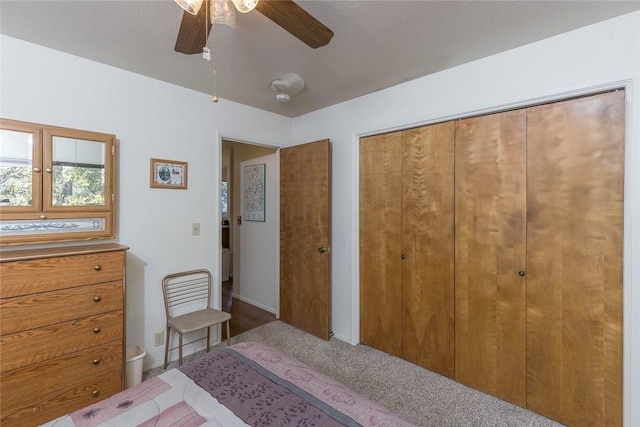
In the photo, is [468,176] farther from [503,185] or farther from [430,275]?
[430,275]

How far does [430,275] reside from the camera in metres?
2.44

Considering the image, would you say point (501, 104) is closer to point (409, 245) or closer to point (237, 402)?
point (409, 245)

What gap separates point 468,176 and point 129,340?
2.96m

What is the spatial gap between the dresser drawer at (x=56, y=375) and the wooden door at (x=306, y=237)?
170 cm

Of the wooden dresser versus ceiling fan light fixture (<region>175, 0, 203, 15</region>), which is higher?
ceiling fan light fixture (<region>175, 0, 203, 15</region>)

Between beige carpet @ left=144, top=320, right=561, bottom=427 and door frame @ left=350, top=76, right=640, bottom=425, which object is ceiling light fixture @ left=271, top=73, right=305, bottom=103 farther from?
beige carpet @ left=144, top=320, right=561, bottom=427

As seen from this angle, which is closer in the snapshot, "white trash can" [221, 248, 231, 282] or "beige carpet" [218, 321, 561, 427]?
"beige carpet" [218, 321, 561, 427]

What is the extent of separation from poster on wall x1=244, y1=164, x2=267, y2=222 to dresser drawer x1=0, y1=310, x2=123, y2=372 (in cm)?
214

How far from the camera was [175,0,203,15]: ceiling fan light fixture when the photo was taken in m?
1.13

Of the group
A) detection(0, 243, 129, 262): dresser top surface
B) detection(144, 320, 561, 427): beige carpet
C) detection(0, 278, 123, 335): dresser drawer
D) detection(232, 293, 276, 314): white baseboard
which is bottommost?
detection(144, 320, 561, 427): beige carpet

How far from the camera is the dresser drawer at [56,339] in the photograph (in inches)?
64.6

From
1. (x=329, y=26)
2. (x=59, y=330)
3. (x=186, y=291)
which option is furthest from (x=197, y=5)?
(x=186, y=291)

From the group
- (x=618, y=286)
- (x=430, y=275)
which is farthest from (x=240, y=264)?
(x=618, y=286)

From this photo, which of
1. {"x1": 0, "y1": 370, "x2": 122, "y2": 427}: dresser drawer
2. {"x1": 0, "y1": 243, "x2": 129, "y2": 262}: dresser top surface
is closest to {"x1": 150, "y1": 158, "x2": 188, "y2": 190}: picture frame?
{"x1": 0, "y1": 243, "x2": 129, "y2": 262}: dresser top surface
